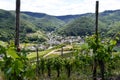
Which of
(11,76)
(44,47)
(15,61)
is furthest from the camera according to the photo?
(44,47)

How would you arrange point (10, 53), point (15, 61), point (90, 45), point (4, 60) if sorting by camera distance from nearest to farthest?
point (10, 53)
point (15, 61)
point (4, 60)
point (90, 45)

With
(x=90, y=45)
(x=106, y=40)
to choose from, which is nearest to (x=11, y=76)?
(x=90, y=45)

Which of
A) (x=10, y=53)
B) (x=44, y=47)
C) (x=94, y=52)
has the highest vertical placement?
(x=10, y=53)

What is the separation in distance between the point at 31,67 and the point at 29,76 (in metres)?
0.34

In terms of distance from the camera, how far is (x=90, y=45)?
17.1 metres

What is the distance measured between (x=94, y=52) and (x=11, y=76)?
420 inches

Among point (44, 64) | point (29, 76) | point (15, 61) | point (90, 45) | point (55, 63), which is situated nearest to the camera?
point (15, 61)

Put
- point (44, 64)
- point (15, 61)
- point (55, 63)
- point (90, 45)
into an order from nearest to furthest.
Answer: point (15, 61) < point (90, 45) < point (55, 63) < point (44, 64)

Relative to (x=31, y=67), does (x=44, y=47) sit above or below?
below

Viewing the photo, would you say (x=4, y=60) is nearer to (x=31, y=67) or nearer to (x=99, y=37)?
(x=31, y=67)

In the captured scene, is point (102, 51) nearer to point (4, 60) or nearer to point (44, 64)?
point (4, 60)

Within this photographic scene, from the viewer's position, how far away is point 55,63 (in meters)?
51.7

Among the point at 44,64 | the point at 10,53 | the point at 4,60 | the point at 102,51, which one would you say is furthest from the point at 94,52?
the point at 44,64

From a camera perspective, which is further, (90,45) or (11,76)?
(90,45)
